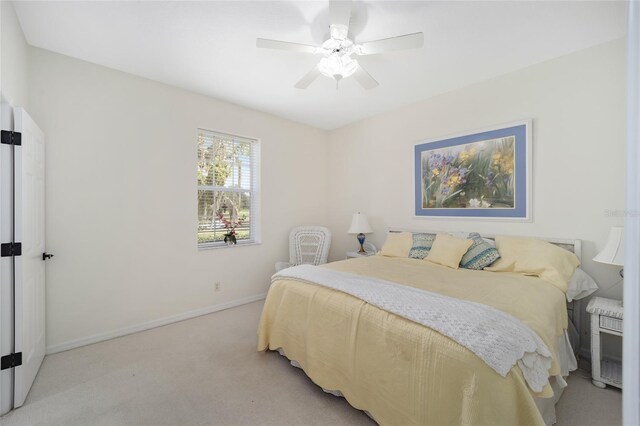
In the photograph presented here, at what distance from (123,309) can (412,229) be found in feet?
11.1

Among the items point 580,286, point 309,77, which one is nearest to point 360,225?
point 309,77

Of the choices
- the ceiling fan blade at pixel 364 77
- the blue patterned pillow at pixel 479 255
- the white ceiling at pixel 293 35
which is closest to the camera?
the white ceiling at pixel 293 35

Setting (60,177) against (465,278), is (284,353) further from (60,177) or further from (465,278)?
(60,177)

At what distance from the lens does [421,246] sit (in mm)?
3094

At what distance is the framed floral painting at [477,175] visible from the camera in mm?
2730

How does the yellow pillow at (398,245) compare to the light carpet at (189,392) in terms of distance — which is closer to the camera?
the light carpet at (189,392)

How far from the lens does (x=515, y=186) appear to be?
9.05 feet

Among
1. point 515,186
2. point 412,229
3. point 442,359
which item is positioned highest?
point 515,186

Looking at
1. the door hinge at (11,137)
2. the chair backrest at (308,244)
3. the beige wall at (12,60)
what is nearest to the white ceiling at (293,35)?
the beige wall at (12,60)

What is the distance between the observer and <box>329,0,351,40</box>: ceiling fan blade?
1621mm

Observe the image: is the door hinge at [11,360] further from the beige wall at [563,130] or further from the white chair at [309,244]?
the beige wall at [563,130]

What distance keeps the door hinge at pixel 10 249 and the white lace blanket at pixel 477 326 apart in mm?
2110

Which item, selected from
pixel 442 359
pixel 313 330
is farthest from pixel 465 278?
pixel 313 330

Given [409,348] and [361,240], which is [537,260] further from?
[361,240]
